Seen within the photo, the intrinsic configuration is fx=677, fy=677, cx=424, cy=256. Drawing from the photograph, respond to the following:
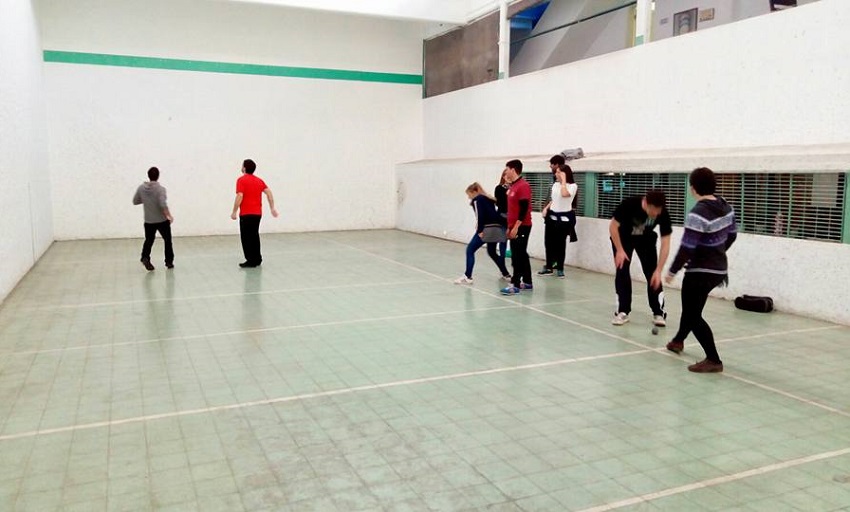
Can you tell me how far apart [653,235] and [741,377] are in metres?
1.73

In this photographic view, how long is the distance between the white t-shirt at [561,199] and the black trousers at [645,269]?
2687 millimetres

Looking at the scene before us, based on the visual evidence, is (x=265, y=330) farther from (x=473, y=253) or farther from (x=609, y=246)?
(x=609, y=246)

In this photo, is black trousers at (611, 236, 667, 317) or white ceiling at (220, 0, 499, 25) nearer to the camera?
black trousers at (611, 236, 667, 317)

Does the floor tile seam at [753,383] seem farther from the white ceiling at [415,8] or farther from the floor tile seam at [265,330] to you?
the white ceiling at [415,8]

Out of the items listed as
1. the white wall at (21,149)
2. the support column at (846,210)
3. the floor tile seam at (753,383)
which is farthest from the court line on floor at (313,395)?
the white wall at (21,149)

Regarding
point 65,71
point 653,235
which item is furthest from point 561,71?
point 65,71

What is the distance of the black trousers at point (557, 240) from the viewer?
9.32 metres

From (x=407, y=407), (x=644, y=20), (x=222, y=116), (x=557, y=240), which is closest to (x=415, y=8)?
(x=222, y=116)

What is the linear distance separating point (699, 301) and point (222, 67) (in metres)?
12.8

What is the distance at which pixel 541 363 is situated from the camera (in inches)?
211

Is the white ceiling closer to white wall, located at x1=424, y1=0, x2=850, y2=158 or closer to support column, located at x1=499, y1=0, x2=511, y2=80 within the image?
support column, located at x1=499, y1=0, x2=511, y2=80

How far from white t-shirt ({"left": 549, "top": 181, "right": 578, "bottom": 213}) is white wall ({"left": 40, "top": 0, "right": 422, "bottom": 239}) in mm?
8378

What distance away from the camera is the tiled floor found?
3.26m

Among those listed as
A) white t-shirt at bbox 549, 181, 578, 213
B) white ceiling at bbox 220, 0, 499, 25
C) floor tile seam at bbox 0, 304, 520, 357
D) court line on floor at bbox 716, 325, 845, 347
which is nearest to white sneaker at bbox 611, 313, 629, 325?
court line on floor at bbox 716, 325, 845, 347
